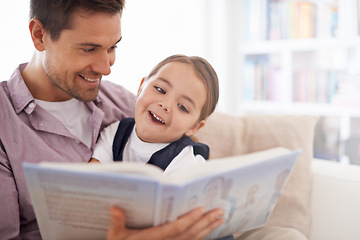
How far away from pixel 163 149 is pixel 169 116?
5.0 inches

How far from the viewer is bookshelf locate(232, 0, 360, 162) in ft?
9.46

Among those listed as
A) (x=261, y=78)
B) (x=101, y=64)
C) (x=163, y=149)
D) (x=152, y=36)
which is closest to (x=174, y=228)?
(x=163, y=149)

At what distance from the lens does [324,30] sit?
9.70 ft

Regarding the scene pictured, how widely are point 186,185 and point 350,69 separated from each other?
2.62m

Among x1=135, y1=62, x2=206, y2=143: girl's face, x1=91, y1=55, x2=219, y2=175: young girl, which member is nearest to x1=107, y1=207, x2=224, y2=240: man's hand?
x1=91, y1=55, x2=219, y2=175: young girl

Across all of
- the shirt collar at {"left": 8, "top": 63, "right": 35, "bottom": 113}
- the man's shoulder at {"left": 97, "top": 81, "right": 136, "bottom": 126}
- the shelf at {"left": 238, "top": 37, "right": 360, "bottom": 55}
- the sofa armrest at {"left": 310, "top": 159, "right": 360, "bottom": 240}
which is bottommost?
the sofa armrest at {"left": 310, "top": 159, "right": 360, "bottom": 240}

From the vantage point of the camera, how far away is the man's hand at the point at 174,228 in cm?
81

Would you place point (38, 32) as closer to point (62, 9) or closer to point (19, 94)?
point (62, 9)

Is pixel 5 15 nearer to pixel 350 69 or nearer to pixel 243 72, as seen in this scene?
pixel 243 72

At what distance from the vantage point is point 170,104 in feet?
4.06

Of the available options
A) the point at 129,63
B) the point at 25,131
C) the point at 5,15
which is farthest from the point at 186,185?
the point at 129,63

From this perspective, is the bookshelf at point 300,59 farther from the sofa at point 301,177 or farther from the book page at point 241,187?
the book page at point 241,187

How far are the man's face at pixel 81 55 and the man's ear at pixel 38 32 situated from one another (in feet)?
0.06

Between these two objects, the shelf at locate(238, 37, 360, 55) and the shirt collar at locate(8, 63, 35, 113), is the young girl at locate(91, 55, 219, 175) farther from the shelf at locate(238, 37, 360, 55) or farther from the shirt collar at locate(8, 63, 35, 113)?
the shelf at locate(238, 37, 360, 55)
